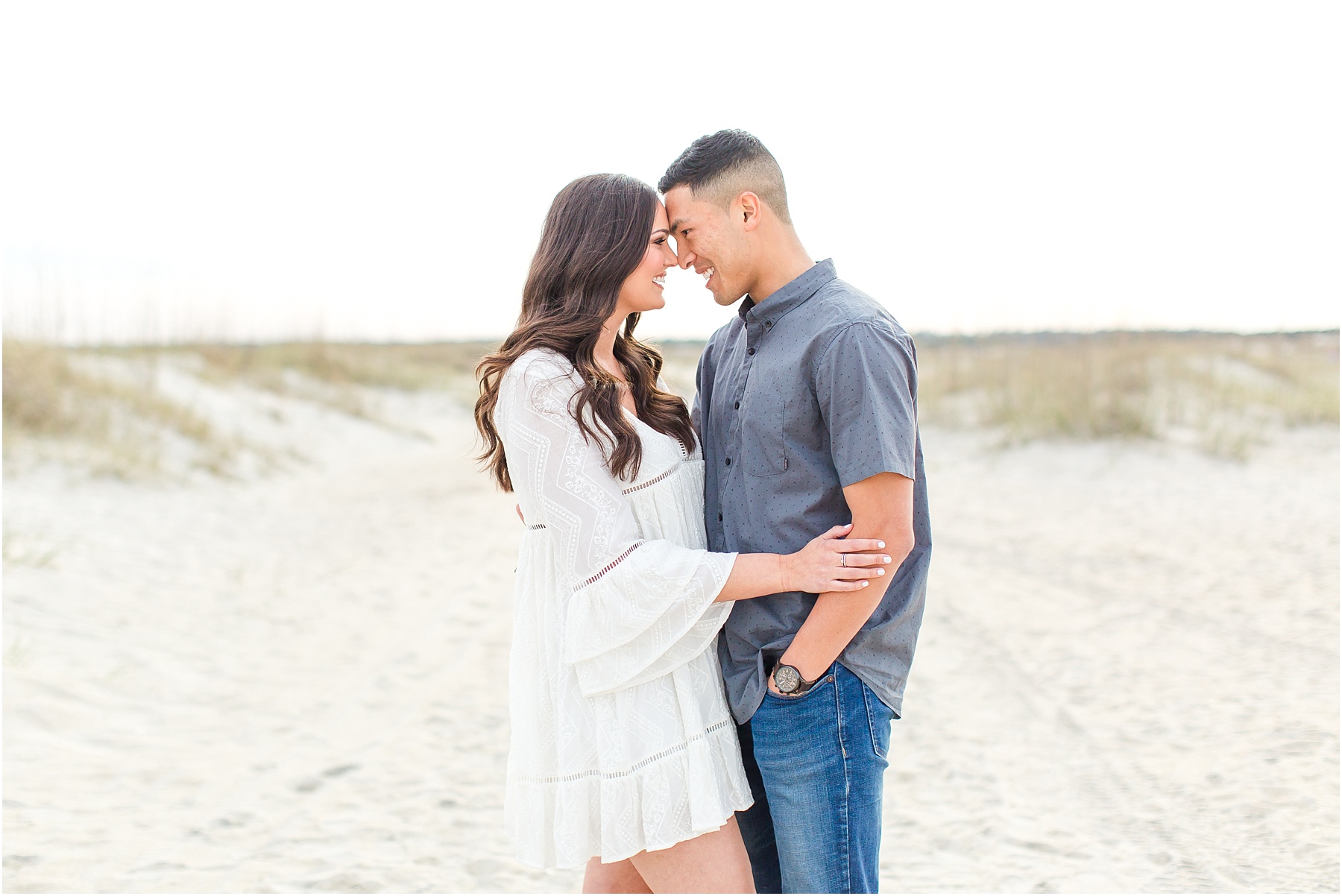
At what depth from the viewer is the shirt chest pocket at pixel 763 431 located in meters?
2.03

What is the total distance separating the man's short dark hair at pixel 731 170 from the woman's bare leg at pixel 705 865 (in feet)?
4.55

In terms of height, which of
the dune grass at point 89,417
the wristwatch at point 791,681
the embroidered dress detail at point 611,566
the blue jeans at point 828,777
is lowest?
the dune grass at point 89,417

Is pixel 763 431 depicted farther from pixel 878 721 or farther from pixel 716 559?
pixel 878 721

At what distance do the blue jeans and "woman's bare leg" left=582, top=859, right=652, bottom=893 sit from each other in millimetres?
459

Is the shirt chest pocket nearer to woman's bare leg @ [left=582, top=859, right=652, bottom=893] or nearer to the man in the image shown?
the man

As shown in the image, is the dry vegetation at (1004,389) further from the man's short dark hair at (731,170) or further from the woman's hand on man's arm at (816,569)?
the woman's hand on man's arm at (816,569)

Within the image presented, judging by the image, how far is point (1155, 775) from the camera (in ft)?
14.1

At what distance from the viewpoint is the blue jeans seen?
197cm

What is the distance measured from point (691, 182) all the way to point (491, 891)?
8.36 ft

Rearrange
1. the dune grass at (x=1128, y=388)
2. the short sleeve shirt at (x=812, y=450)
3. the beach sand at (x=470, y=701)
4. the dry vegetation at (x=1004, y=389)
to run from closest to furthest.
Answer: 1. the short sleeve shirt at (x=812, y=450)
2. the beach sand at (x=470, y=701)
3. the dry vegetation at (x=1004, y=389)
4. the dune grass at (x=1128, y=388)

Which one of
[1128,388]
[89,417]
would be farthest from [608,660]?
[1128,388]

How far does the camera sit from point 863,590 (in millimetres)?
1923

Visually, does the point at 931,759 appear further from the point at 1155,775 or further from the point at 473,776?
the point at 473,776

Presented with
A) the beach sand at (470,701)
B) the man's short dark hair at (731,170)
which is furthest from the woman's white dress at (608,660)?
the beach sand at (470,701)
